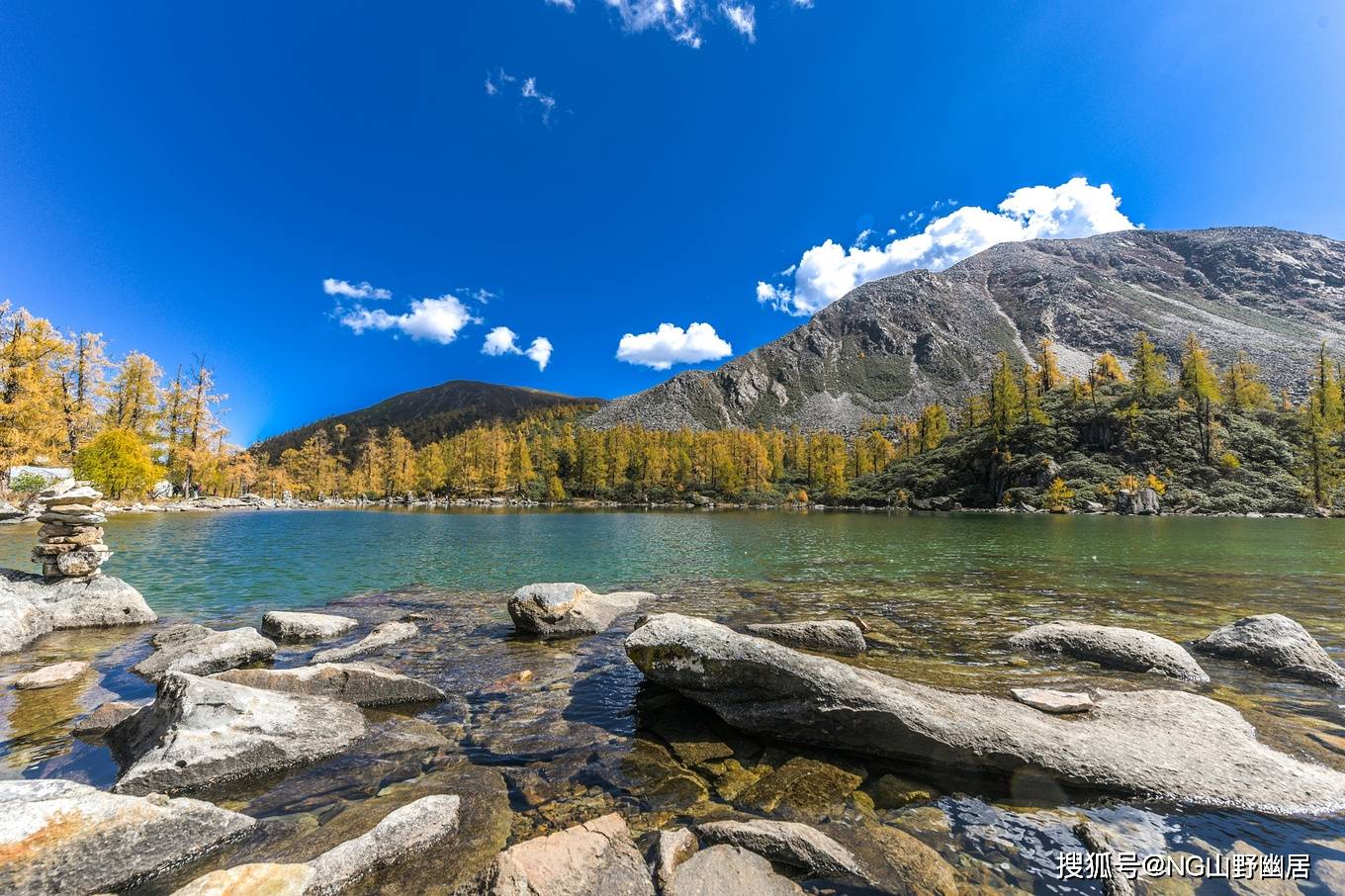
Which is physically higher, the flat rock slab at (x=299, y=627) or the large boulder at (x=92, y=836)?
the large boulder at (x=92, y=836)

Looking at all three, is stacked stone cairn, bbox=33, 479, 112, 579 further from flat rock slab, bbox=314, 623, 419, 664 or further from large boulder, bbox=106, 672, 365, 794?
large boulder, bbox=106, 672, 365, 794

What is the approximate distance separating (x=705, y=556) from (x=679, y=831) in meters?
28.0


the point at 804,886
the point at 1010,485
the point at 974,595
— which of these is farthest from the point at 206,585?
the point at 1010,485

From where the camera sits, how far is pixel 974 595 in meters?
19.1

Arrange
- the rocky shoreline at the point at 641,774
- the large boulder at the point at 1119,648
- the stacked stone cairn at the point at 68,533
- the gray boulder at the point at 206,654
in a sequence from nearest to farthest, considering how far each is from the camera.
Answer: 1. the rocky shoreline at the point at 641,774
2. the large boulder at the point at 1119,648
3. the gray boulder at the point at 206,654
4. the stacked stone cairn at the point at 68,533

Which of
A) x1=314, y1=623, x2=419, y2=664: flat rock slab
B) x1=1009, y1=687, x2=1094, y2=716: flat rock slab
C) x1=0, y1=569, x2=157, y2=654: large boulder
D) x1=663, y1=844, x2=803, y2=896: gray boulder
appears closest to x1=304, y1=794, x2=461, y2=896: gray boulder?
x1=663, y1=844, x2=803, y2=896: gray boulder

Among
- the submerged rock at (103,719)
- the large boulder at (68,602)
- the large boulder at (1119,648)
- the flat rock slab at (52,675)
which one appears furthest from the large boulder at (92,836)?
the large boulder at (1119,648)

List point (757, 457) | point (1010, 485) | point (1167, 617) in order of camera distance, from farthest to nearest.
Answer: point (757, 457) < point (1010, 485) < point (1167, 617)

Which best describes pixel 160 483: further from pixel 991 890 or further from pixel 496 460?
pixel 991 890

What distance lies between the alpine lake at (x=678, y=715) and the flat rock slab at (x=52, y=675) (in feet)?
1.02

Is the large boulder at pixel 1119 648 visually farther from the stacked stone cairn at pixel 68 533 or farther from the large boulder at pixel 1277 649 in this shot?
the stacked stone cairn at pixel 68 533

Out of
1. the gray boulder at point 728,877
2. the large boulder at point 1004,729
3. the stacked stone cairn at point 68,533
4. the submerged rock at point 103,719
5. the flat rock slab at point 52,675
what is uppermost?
the stacked stone cairn at point 68,533

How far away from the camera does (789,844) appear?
4922 mm

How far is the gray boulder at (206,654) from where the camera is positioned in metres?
10.4
